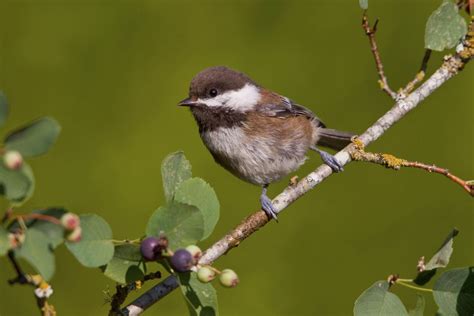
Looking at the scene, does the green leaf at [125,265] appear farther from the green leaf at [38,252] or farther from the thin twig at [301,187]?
the green leaf at [38,252]

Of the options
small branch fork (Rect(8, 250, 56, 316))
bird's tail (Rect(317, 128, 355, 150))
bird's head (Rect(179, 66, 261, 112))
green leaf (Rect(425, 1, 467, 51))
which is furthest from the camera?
bird's tail (Rect(317, 128, 355, 150))

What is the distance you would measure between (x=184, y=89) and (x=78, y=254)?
2.28 meters

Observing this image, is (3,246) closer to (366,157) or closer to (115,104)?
(366,157)

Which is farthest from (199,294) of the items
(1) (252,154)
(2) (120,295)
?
(1) (252,154)

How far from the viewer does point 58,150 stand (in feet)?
10.5

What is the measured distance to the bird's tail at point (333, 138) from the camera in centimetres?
274

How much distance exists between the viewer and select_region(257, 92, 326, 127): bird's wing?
2.61 metres

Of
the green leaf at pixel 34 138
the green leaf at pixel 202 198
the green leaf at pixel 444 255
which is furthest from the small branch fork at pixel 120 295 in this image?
the green leaf at pixel 444 255

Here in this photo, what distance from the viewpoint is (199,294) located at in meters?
1.24

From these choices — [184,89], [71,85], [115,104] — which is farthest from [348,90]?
[71,85]

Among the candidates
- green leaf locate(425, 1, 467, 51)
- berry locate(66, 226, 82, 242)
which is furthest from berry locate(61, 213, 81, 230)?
green leaf locate(425, 1, 467, 51)

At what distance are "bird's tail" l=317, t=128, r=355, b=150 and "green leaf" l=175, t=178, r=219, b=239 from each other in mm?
1509

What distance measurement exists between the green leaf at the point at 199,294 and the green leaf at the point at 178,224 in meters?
0.08

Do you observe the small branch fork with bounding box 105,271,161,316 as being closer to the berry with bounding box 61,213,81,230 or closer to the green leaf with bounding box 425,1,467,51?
the berry with bounding box 61,213,81,230
